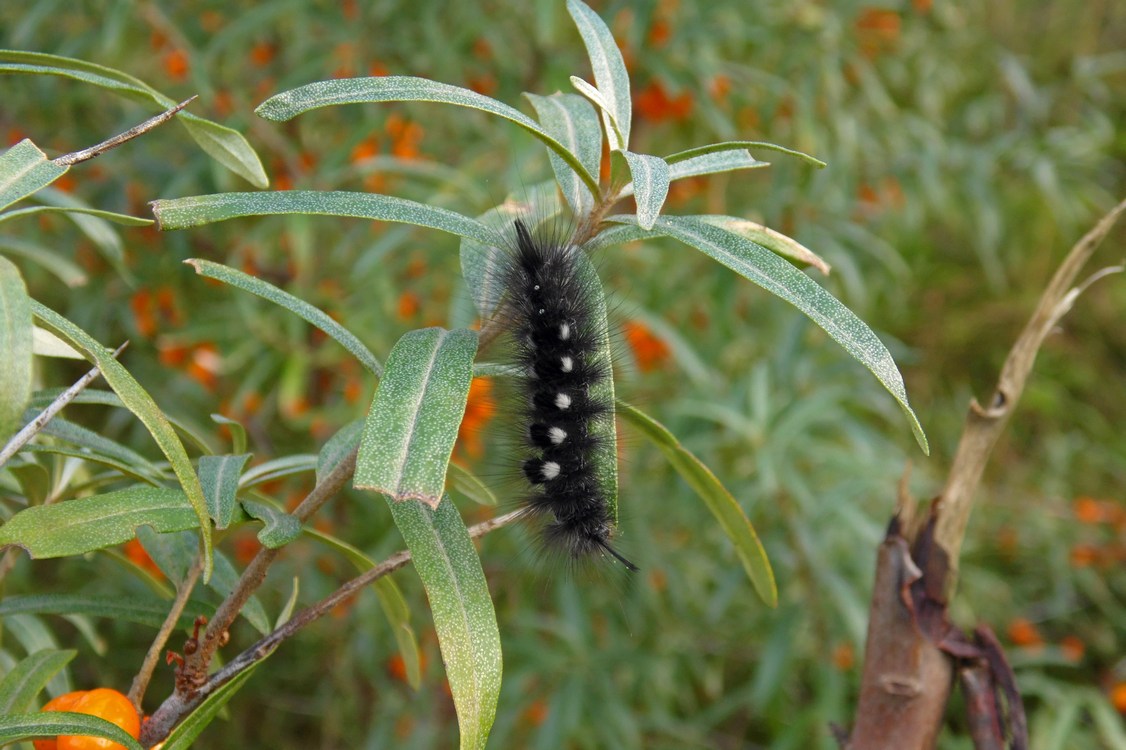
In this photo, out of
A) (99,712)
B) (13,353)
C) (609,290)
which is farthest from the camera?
(609,290)

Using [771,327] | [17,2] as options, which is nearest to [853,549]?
[771,327]

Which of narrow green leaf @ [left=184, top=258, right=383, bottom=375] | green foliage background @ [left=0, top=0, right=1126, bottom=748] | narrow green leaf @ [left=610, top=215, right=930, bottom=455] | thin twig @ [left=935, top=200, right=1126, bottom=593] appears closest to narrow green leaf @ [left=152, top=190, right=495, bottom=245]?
narrow green leaf @ [left=184, top=258, right=383, bottom=375]

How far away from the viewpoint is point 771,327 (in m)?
2.40

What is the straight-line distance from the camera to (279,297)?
620mm

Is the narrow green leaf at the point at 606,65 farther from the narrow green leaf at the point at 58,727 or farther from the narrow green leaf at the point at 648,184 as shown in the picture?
the narrow green leaf at the point at 58,727

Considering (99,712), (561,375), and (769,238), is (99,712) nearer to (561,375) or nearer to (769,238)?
(561,375)

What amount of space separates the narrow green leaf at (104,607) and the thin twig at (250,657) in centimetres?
12

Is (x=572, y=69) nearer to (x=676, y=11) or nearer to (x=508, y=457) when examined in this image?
(x=676, y=11)

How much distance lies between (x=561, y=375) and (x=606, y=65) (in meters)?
0.22

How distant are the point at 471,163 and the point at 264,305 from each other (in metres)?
0.54

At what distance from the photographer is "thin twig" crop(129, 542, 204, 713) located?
585mm

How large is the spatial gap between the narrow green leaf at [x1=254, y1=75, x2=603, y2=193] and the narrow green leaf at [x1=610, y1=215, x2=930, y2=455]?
0.32 ft

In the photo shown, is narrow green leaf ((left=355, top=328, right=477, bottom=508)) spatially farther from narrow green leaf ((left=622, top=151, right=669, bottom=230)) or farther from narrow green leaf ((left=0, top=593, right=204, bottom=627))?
narrow green leaf ((left=0, top=593, right=204, bottom=627))

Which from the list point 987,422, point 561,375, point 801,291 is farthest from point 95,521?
point 987,422
